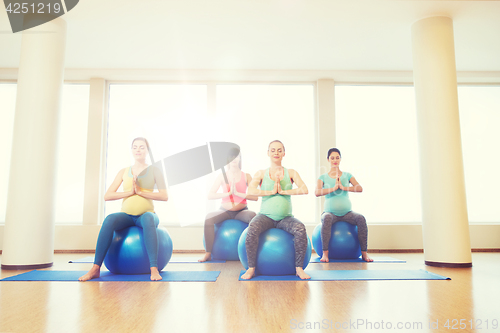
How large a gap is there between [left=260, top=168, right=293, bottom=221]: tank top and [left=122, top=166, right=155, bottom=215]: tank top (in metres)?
1.04

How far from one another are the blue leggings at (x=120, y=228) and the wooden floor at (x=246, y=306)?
0.95 feet

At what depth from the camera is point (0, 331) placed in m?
1.71

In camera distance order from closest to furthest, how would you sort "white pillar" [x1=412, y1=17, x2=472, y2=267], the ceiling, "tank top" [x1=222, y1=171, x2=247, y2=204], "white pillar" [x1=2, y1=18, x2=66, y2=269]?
"white pillar" [x1=2, y1=18, x2=66, y2=269]
"white pillar" [x1=412, y1=17, x2=472, y2=267]
the ceiling
"tank top" [x1=222, y1=171, x2=247, y2=204]

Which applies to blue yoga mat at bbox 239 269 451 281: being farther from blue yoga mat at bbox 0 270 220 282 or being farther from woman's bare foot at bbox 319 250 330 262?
woman's bare foot at bbox 319 250 330 262

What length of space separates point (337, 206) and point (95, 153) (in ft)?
13.2

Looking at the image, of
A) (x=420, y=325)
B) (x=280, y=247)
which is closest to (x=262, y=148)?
(x=280, y=247)

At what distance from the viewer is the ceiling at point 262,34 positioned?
4168 mm

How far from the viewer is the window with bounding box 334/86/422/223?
6.10 meters

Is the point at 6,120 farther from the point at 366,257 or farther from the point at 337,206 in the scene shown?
the point at 366,257

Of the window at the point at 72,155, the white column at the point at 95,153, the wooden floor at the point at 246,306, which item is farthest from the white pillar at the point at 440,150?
the window at the point at 72,155

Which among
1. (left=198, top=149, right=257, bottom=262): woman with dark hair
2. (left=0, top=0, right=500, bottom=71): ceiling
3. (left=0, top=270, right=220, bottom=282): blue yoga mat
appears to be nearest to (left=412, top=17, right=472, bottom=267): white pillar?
(left=0, top=0, right=500, bottom=71): ceiling

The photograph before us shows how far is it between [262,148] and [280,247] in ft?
10.8

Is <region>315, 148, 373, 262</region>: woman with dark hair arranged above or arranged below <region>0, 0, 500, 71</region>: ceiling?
below

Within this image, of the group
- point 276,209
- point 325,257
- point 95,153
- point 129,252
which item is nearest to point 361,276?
point 276,209
